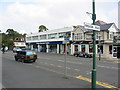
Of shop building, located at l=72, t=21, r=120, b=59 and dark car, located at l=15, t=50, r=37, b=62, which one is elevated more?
shop building, located at l=72, t=21, r=120, b=59

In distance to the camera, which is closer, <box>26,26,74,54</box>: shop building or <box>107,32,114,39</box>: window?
<box>107,32,114,39</box>: window

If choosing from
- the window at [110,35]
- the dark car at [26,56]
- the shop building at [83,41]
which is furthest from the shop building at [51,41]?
the dark car at [26,56]

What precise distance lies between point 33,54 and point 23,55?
1.29 metres

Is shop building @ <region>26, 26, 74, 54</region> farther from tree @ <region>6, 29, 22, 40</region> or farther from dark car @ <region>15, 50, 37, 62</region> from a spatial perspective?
tree @ <region>6, 29, 22, 40</region>

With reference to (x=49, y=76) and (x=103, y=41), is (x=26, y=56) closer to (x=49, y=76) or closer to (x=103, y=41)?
(x=49, y=76)

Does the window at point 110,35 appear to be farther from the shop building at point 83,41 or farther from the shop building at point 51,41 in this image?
the shop building at point 51,41

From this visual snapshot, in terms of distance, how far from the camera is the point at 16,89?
6383mm

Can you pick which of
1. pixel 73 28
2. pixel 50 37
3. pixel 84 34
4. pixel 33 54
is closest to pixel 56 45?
pixel 50 37

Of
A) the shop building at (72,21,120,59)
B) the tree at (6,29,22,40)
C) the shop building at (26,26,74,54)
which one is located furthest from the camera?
the tree at (6,29,22,40)

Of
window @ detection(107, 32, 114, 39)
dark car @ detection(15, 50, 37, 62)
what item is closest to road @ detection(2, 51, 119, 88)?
dark car @ detection(15, 50, 37, 62)

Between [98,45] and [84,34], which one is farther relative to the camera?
[84,34]

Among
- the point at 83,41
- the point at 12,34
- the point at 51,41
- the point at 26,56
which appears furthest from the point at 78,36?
the point at 12,34

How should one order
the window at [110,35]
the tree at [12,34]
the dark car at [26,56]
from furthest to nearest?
1. the tree at [12,34]
2. the window at [110,35]
3. the dark car at [26,56]

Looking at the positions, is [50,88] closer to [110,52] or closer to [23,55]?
[23,55]
